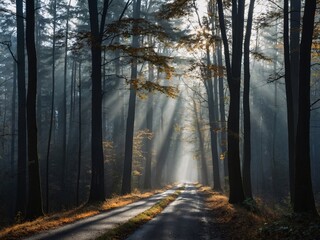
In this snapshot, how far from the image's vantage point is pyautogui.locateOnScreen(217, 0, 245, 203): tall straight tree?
48.4ft

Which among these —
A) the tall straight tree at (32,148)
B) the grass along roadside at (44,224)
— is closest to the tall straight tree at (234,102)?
the grass along roadside at (44,224)

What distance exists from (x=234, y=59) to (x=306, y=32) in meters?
5.86

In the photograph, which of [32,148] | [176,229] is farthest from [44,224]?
[176,229]

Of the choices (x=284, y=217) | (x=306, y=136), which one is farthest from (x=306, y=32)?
(x=284, y=217)

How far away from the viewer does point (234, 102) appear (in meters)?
15.1

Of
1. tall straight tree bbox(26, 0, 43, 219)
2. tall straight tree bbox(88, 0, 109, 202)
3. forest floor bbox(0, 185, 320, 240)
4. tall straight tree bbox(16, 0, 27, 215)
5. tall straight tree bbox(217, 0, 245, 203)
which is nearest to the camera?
forest floor bbox(0, 185, 320, 240)

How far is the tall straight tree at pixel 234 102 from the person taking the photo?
581 inches

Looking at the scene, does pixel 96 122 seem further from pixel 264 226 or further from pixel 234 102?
pixel 264 226

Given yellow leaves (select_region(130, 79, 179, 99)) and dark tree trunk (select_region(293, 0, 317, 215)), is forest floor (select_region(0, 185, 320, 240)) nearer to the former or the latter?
dark tree trunk (select_region(293, 0, 317, 215))

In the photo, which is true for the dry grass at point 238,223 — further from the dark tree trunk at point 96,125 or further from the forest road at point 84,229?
the dark tree trunk at point 96,125

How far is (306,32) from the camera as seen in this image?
9.48m

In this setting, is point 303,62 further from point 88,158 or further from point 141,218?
point 88,158

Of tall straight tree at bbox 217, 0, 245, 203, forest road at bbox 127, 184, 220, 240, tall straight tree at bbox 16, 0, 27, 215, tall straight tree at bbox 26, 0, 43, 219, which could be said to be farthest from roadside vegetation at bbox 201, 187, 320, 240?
tall straight tree at bbox 16, 0, 27, 215

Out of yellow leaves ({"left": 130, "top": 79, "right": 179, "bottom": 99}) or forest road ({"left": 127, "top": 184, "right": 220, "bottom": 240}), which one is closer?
forest road ({"left": 127, "top": 184, "right": 220, "bottom": 240})
